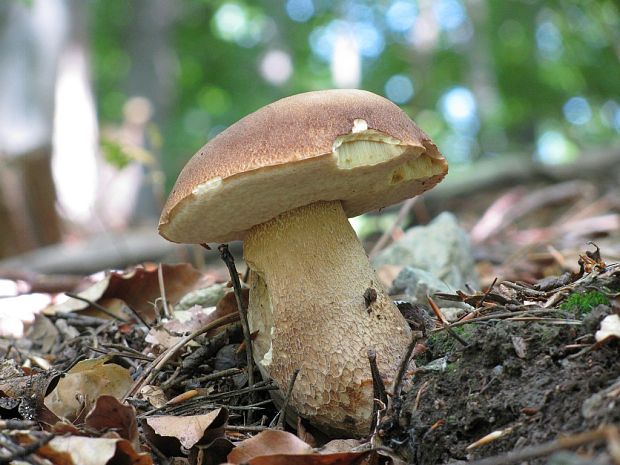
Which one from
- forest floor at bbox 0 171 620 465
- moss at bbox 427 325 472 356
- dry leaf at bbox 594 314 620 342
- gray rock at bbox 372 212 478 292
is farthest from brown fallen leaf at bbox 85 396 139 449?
gray rock at bbox 372 212 478 292

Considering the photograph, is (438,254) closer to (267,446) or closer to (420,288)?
(420,288)

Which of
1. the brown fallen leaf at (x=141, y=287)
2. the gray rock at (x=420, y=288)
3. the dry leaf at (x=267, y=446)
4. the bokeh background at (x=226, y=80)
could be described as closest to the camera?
the dry leaf at (x=267, y=446)

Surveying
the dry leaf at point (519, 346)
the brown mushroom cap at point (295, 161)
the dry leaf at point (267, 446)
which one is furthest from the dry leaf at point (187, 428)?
the dry leaf at point (519, 346)

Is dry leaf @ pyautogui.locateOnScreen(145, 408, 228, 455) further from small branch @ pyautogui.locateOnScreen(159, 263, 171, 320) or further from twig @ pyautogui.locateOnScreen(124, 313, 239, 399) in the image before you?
small branch @ pyautogui.locateOnScreen(159, 263, 171, 320)

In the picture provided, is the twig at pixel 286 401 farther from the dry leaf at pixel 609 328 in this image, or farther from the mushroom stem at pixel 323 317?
the dry leaf at pixel 609 328

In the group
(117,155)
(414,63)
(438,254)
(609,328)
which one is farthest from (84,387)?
(414,63)
